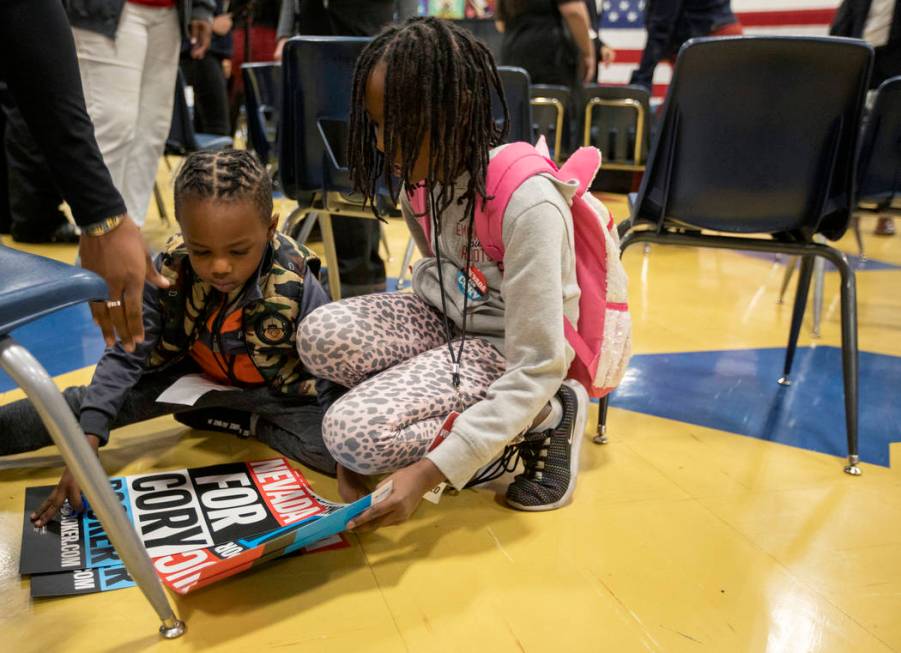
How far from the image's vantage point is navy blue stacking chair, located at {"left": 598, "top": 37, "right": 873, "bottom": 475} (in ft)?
4.33

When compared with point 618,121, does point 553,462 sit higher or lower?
lower

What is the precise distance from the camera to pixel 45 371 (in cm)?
73

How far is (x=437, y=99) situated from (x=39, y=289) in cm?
61

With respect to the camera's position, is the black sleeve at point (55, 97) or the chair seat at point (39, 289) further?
the black sleeve at point (55, 97)

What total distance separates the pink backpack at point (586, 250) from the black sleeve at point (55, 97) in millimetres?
507

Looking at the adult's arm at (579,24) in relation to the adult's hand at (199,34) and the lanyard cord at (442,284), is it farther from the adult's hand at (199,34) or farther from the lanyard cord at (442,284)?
the lanyard cord at (442,284)

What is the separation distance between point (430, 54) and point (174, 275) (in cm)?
60

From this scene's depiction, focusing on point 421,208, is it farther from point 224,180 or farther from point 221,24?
point 221,24

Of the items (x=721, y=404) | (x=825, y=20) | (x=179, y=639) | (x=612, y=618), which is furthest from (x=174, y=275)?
(x=825, y=20)

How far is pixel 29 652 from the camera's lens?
35.0 inches

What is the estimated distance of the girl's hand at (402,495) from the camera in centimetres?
101

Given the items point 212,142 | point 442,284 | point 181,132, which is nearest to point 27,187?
point 181,132

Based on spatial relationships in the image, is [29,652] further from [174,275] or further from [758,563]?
[758,563]

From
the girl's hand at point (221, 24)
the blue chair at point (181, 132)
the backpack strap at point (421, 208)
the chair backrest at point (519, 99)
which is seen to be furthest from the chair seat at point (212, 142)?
the backpack strap at point (421, 208)
